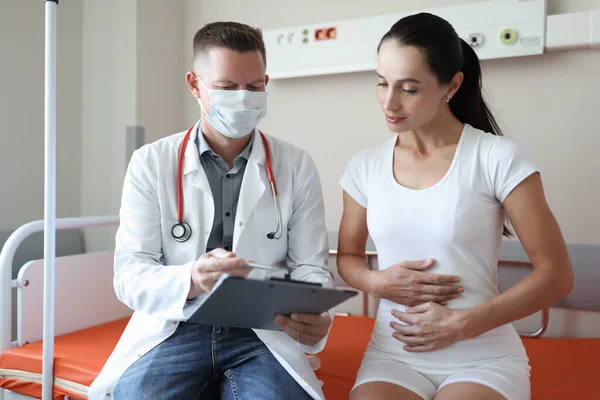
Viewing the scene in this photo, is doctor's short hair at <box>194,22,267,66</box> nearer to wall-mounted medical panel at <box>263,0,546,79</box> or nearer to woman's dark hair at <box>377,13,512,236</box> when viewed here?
woman's dark hair at <box>377,13,512,236</box>

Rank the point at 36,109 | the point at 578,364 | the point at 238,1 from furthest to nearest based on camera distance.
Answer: the point at 238,1 → the point at 36,109 → the point at 578,364

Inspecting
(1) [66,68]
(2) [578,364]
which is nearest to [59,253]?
(1) [66,68]

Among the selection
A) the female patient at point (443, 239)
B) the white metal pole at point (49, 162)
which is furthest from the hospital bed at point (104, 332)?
the female patient at point (443, 239)

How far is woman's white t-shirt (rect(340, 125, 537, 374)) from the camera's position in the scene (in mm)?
1493

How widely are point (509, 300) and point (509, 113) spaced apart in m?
1.17

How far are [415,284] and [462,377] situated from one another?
25cm

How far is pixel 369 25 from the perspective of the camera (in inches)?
103

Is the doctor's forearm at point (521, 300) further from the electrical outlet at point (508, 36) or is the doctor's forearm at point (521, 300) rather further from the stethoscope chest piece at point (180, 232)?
the electrical outlet at point (508, 36)

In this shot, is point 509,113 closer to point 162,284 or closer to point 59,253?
point 162,284

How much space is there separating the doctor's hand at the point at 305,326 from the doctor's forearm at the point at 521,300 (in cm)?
36

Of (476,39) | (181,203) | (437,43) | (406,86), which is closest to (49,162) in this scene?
(181,203)

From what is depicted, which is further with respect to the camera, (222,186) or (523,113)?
(523,113)

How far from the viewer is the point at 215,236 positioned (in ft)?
5.48

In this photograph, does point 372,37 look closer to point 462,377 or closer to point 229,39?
point 229,39
